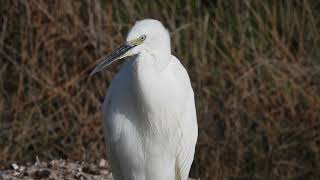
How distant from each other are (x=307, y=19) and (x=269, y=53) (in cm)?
31

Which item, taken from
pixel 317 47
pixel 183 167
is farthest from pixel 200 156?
pixel 183 167

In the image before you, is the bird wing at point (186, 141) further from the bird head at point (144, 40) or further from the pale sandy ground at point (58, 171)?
the pale sandy ground at point (58, 171)

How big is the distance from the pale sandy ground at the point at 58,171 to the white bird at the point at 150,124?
2.22ft

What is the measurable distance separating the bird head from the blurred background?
5.88 ft

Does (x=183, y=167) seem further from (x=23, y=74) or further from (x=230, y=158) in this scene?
(x=23, y=74)

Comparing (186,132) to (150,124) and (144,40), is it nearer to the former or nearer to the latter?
(150,124)

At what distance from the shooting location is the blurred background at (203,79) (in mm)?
5203

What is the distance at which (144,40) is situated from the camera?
3342 millimetres

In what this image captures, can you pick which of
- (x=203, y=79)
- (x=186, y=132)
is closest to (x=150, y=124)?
(x=186, y=132)

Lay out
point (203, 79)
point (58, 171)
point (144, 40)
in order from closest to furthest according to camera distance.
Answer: point (144, 40) < point (58, 171) < point (203, 79)

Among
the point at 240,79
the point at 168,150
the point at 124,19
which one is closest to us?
the point at 168,150

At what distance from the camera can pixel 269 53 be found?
532 cm

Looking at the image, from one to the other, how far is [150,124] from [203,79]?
1.57 meters

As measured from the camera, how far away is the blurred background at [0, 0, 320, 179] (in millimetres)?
5203
